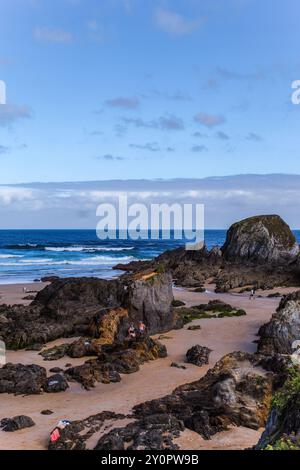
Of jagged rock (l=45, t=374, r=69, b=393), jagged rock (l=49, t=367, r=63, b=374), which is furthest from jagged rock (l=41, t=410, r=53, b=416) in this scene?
jagged rock (l=49, t=367, r=63, b=374)

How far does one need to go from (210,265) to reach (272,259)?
801cm

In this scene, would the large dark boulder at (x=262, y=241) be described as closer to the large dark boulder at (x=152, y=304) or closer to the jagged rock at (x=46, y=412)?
the large dark boulder at (x=152, y=304)

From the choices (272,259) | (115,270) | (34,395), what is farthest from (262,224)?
(34,395)

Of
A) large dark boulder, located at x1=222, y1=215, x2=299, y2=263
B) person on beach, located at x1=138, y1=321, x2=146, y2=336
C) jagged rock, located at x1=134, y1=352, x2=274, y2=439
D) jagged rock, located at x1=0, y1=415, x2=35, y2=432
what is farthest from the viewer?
large dark boulder, located at x1=222, y1=215, x2=299, y2=263

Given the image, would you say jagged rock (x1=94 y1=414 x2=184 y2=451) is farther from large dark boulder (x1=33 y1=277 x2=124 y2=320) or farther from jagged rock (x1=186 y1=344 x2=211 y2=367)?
large dark boulder (x1=33 y1=277 x2=124 y2=320)

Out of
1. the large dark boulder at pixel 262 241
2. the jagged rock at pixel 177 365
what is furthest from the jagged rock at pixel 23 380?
the large dark boulder at pixel 262 241

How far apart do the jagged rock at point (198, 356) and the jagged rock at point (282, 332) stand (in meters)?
2.66

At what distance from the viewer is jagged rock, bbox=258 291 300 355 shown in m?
23.0

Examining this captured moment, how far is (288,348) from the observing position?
23.2 m

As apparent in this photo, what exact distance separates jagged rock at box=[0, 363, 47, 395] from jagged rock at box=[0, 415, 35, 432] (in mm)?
3229

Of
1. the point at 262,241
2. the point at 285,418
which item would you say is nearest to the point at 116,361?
the point at 285,418

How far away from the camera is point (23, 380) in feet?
62.5

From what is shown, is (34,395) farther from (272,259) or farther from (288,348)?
(272,259)

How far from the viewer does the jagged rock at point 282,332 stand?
23.0m
